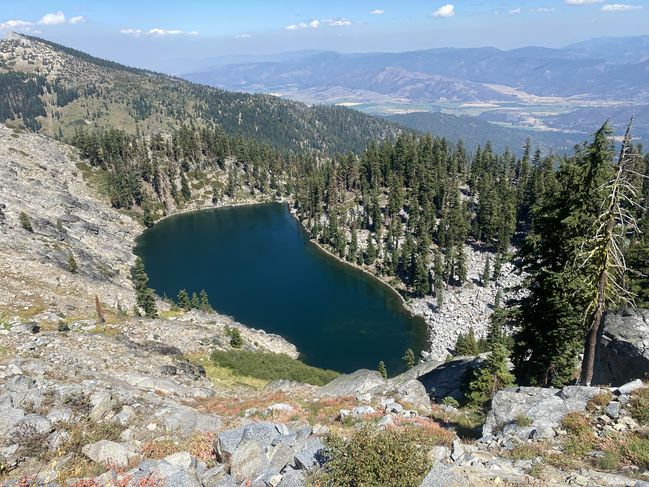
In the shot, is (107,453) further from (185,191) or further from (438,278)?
(185,191)

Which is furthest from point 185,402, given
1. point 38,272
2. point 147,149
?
point 147,149

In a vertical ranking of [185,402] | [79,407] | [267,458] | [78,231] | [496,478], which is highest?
[496,478]

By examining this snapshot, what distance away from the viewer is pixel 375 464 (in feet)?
39.6

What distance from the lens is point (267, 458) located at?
16.0 metres

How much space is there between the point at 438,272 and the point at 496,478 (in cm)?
9922

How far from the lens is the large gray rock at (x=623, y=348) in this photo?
846 inches

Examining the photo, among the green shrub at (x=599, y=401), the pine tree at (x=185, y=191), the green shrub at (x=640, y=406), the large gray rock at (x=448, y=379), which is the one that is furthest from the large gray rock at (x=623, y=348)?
the pine tree at (x=185, y=191)

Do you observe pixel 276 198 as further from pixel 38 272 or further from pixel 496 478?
pixel 496 478

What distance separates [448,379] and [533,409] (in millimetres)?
21968

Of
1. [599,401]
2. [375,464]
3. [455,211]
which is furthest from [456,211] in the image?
[375,464]

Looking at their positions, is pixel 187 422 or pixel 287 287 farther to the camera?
pixel 287 287

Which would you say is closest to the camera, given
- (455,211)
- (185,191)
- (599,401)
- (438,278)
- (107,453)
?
(107,453)

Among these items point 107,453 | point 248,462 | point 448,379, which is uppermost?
point 248,462

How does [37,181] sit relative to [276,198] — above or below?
above
